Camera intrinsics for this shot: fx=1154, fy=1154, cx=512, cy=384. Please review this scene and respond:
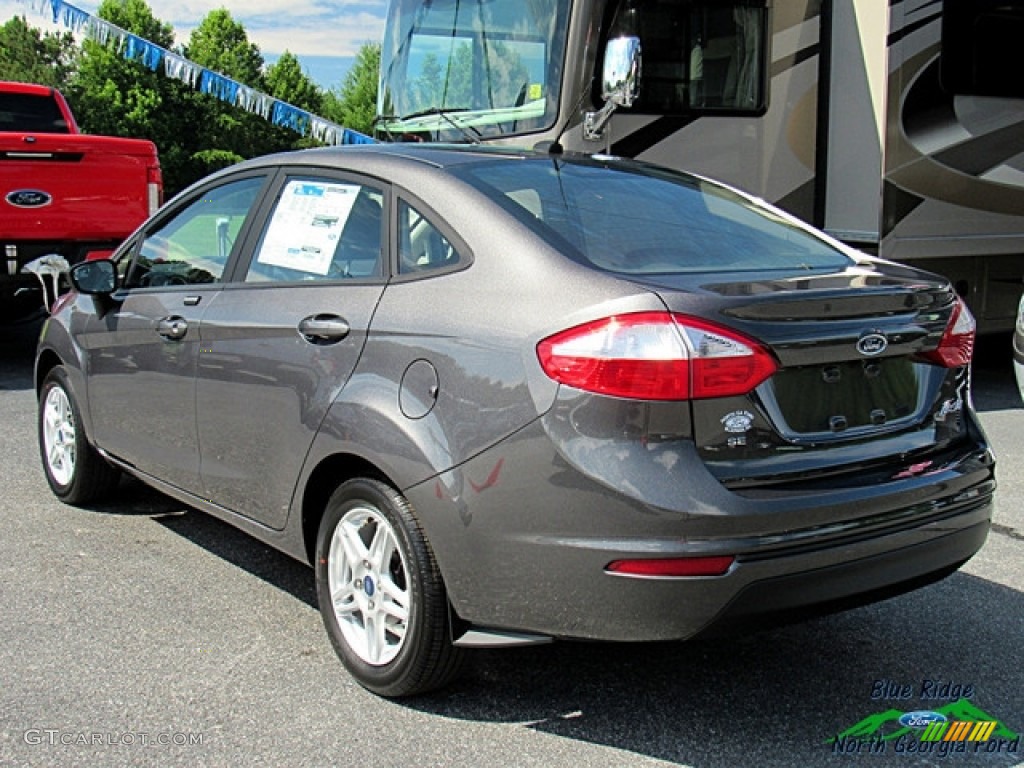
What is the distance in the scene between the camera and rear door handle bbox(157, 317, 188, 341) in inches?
167

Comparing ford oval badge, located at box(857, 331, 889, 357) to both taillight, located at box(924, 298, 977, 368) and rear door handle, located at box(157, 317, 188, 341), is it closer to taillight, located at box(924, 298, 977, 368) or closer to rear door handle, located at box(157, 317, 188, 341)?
taillight, located at box(924, 298, 977, 368)

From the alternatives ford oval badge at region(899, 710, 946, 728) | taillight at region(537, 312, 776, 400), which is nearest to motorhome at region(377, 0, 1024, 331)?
taillight at region(537, 312, 776, 400)

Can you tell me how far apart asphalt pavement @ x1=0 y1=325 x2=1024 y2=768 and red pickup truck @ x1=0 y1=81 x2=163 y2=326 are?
4.92 m

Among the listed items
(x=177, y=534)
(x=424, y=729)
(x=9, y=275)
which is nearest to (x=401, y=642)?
(x=424, y=729)


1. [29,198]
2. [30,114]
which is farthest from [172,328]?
[30,114]

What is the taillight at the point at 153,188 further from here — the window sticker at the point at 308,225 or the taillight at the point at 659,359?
the taillight at the point at 659,359

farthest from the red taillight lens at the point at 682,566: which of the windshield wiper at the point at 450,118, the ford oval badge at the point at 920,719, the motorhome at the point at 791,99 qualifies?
the windshield wiper at the point at 450,118

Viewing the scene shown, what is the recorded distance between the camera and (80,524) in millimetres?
5203

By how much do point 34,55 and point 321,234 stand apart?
9505 centimetres

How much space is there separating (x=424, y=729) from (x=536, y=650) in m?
0.69

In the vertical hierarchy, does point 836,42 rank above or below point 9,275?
above

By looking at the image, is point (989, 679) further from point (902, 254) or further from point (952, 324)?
point (902, 254)

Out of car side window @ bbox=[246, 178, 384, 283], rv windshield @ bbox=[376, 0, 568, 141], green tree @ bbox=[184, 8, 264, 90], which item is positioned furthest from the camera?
green tree @ bbox=[184, 8, 264, 90]

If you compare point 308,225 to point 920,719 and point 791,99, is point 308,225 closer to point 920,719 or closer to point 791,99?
point 920,719
